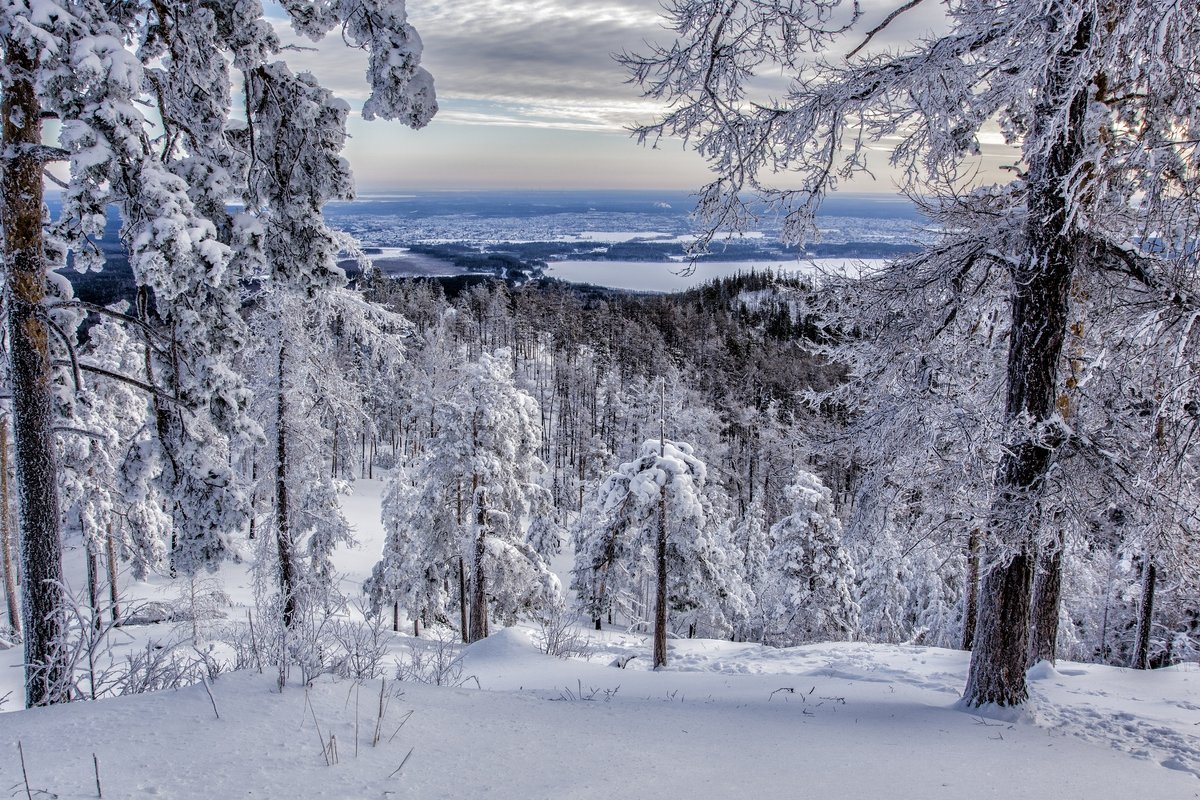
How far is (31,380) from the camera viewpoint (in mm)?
5117

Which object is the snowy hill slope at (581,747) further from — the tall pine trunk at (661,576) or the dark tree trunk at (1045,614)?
the tall pine trunk at (661,576)

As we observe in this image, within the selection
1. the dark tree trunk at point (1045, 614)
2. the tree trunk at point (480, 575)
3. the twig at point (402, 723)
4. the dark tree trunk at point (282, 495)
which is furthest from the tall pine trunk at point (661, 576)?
the twig at point (402, 723)

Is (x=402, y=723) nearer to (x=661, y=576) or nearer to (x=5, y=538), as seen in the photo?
(x=661, y=576)

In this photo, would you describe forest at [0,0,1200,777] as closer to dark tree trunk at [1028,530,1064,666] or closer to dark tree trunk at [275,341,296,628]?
dark tree trunk at [1028,530,1064,666]

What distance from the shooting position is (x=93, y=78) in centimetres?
401

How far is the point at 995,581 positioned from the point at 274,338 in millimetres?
12626

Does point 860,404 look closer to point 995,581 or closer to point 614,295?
point 995,581

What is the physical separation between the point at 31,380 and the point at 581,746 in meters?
5.07

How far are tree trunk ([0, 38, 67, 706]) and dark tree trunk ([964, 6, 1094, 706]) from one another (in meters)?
7.38

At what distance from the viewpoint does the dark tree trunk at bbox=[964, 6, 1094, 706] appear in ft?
17.2

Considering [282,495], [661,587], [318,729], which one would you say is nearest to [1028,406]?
[318,729]

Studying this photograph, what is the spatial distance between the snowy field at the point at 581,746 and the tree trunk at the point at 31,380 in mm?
1808

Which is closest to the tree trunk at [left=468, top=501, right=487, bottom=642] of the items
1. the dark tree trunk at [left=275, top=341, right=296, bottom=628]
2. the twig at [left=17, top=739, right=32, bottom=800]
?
the dark tree trunk at [left=275, top=341, right=296, bottom=628]

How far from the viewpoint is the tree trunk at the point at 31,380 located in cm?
470
